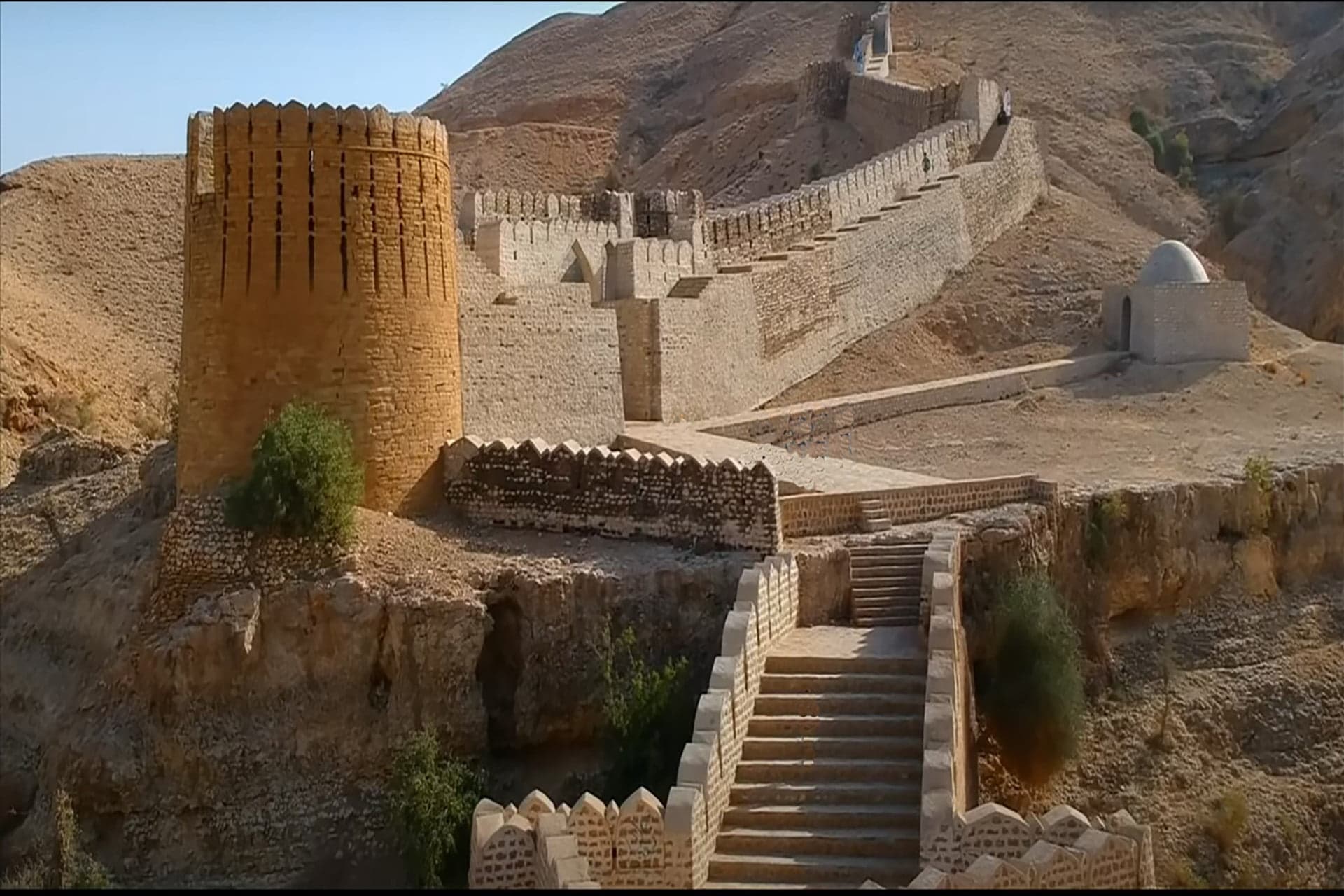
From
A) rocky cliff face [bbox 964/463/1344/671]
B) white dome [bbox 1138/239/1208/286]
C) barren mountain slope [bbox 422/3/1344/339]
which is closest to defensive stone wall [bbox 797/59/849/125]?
barren mountain slope [bbox 422/3/1344/339]

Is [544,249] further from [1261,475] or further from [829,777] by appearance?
[829,777]

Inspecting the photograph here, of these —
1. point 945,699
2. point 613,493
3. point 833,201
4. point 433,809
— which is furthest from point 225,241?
point 833,201

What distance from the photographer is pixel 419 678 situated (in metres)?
10.3

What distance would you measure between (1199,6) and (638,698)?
144 feet

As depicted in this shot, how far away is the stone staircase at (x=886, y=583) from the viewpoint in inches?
432

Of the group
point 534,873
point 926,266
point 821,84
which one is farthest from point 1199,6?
point 534,873

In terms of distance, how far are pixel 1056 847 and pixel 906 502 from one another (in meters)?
4.86

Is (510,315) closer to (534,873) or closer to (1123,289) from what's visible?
(534,873)

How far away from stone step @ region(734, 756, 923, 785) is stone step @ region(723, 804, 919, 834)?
0.78 feet

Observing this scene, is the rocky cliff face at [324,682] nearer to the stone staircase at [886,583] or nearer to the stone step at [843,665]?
the stone step at [843,665]

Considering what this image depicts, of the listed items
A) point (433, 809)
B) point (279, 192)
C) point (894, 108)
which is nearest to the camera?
point (433, 809)

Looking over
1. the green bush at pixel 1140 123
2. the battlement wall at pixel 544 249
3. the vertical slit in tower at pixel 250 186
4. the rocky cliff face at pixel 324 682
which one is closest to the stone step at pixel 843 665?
the rocky cliff face at pixel 324 682

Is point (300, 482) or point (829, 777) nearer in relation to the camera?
point (829, 777)

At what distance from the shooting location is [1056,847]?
7.77 metres
